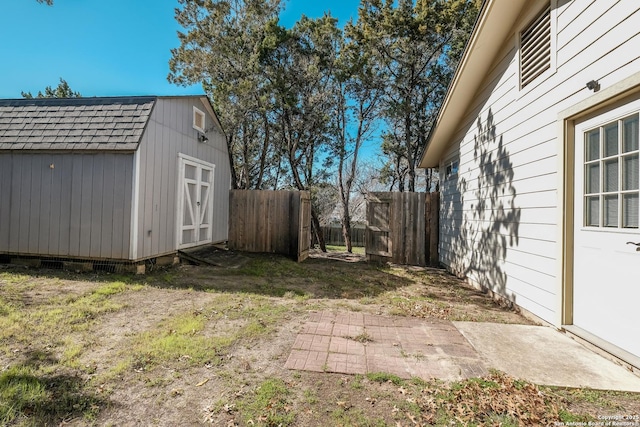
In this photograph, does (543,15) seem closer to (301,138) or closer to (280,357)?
(280,357)

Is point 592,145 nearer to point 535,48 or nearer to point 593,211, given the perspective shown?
point 593,211

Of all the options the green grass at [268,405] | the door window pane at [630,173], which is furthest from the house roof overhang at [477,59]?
the green grass at [268,405]

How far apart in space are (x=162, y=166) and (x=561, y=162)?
6.99m

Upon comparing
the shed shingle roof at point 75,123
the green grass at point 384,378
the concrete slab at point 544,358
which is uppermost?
the shed shingle roof at point 75,123

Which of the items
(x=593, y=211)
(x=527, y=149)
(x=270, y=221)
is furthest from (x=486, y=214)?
(x=270, y=221)

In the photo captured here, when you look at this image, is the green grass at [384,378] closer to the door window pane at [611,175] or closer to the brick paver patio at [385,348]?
the brick paver patio at [385,348]

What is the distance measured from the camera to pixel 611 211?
2.96m

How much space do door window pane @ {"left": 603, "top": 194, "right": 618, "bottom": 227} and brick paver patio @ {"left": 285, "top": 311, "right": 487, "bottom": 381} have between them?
1.76 metres

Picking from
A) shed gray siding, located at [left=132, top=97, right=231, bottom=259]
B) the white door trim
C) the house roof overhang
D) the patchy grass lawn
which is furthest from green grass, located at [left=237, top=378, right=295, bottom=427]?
the house roof overhang

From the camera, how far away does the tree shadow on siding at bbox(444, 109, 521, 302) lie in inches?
189

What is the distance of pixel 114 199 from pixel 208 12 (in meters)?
7.91

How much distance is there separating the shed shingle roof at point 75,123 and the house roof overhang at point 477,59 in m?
6.13

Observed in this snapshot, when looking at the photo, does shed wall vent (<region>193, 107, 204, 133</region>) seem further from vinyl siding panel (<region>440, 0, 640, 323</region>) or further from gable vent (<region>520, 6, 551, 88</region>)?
gable vent (<region>520, 6, 551, 88</region>)

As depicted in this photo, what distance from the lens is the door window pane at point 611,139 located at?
2936 mm
